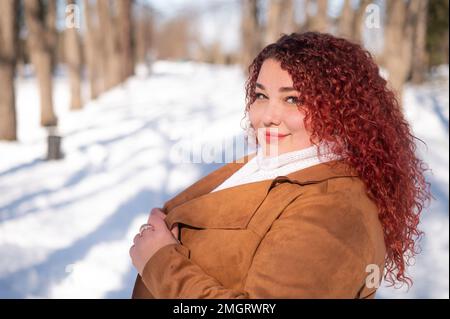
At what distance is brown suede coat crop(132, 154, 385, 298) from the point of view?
1270 mm

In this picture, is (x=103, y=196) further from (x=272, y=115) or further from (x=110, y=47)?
(x=110, y=47)

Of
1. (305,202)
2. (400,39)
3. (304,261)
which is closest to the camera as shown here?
(304,261)

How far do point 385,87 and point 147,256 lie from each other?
1.04 meters

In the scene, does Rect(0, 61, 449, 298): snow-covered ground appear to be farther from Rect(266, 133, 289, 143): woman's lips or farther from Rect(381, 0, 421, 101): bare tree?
Rect(266, 133, 289, 143): woman's lips

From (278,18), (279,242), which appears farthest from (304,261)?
(278,18)

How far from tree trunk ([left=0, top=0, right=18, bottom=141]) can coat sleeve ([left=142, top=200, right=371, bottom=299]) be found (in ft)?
29.6

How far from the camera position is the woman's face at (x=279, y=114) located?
1.58m

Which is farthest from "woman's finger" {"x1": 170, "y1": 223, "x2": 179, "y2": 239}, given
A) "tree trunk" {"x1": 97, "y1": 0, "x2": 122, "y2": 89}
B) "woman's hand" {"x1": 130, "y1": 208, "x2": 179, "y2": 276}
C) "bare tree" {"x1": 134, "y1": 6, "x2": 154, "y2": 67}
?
"bare tree" {"x1": 134, "y1": 6, "x2": 154, "y2": 67}

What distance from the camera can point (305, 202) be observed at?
4.51 ft

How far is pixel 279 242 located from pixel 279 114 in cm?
47

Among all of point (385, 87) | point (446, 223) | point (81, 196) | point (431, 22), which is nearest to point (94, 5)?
point (431, 22)

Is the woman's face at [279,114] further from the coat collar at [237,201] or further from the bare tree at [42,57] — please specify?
the bare tree at [42,57]

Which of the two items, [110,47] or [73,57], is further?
[110,47]
